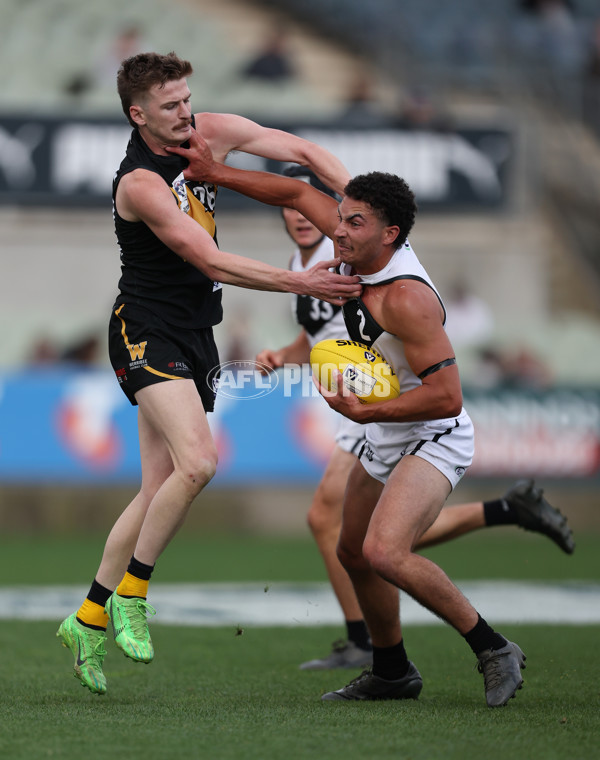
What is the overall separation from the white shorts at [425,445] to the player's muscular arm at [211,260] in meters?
0.68

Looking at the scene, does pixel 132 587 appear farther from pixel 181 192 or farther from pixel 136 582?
pixel 181 192

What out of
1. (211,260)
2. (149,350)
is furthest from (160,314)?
(211,260)

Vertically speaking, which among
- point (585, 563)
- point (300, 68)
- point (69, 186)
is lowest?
point (585, 563)

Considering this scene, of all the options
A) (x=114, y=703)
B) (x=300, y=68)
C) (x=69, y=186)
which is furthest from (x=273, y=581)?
(x=300, y=68)

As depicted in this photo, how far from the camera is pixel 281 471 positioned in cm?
1319

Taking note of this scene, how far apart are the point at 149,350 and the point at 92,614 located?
1207 millimetres

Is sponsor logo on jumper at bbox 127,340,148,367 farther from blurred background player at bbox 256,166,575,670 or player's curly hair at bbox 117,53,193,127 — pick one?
blurred background player at bbox 256,166,575,670

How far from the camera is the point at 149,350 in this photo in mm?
5266

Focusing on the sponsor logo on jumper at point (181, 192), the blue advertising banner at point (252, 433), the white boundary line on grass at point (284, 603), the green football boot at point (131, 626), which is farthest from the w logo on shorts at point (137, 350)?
the blue advertising banner at point (252, 433)

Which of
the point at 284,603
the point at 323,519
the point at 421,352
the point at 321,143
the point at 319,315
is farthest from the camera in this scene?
the point at 321,143

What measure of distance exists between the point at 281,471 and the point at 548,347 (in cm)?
405

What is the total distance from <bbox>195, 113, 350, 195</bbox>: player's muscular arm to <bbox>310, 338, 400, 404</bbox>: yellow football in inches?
36.3

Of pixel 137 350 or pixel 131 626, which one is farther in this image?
pixel 137 350

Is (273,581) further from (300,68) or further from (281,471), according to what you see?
(300,68)
